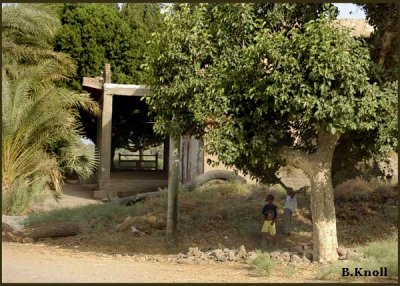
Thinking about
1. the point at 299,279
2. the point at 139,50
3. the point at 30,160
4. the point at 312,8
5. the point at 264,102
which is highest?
the point at 139,50

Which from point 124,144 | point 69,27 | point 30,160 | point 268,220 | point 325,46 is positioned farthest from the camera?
point 124,144

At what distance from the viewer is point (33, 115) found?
52.4 feet

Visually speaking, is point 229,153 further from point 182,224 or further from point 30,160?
point 30,160

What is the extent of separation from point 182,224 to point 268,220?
2767 millimetres

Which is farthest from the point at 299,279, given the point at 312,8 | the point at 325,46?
the point at 312,8

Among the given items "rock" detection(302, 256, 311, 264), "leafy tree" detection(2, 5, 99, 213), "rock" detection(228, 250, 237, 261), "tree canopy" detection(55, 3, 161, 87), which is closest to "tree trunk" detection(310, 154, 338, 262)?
"rock" detection(302, 256, 311, 264)

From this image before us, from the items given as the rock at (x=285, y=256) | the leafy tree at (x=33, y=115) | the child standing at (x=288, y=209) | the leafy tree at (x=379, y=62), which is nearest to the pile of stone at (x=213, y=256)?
the rock at (x=285, y=256)

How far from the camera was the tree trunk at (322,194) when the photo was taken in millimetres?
10562

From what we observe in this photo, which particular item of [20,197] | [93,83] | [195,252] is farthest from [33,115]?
[195,252]

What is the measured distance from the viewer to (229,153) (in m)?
9.66

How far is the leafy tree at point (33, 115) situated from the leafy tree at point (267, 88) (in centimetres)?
624

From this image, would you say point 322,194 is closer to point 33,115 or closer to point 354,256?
point 354,256

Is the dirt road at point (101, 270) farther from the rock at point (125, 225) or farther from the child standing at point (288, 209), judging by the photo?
the child standing at point (288, 209)

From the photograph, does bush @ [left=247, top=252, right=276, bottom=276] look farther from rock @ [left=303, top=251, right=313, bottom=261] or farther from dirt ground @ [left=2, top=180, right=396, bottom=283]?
rock @ [left=303, top=251, right=313, bottom=261]
